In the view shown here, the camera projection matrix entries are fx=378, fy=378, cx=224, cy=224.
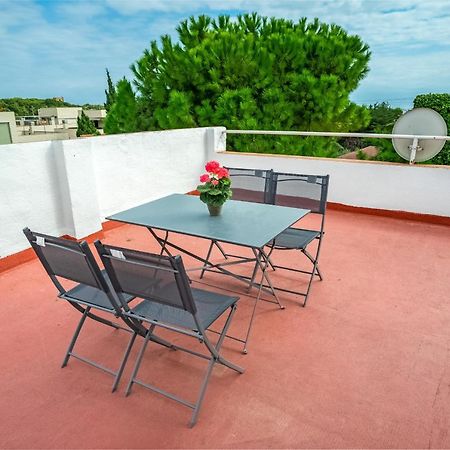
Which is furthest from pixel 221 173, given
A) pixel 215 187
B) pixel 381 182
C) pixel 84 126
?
pixel 84 126

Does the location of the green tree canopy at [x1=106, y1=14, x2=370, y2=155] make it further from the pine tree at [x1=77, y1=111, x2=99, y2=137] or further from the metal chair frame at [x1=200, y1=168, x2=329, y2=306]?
the pine tree at [x1=77, y1=111, x2=99, y2=137]

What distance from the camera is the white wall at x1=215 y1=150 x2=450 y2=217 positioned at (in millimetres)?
4730

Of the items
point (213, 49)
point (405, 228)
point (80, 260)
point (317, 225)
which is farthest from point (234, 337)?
point (213, 49)

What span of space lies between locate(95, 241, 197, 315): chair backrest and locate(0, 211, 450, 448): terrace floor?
612mm

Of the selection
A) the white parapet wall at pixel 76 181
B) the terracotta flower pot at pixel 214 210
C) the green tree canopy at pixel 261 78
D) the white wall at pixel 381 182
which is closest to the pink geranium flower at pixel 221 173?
the terracotta flower pot at pixel 214 210

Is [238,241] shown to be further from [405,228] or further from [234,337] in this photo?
[405,228]

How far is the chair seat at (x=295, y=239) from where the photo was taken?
117 inches

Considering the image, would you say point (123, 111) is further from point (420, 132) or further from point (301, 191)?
point (301, 191)

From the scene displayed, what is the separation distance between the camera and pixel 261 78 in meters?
8.16

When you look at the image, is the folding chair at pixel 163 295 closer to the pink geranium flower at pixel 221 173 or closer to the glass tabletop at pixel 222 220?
Answer: the glass tabletop at pixel 222 220

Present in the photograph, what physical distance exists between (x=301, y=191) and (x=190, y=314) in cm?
185

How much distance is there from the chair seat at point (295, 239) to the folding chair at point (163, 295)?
3.16ft

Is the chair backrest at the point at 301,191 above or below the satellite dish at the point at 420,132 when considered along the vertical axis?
below

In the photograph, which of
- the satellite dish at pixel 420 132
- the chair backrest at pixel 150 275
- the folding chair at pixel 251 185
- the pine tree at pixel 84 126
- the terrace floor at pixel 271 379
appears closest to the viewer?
the chair backrest at pixel 150 275
